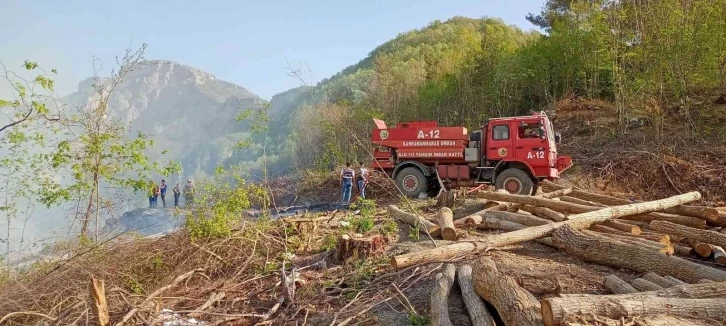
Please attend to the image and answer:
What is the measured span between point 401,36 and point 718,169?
41.1m

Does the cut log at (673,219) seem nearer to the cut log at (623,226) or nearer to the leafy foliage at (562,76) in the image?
the cut log at (623,226)

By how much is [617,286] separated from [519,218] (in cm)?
301

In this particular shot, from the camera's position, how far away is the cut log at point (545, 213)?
7.28 m

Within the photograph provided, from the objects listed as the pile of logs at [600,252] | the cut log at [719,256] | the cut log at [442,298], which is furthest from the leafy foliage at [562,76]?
the cut log at [719,256]

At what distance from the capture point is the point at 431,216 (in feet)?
28.2

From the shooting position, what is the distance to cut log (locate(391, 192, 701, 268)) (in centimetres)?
524

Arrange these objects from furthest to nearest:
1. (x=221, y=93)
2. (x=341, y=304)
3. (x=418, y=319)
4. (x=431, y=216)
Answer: (x=221, y=93) < (x=431, y=216) < (x=341, y=304) < (x=418, y=319)

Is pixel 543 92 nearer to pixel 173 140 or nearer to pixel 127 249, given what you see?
pixel 127 249

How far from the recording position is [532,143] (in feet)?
36.5

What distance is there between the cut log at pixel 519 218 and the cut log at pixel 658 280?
1900mm

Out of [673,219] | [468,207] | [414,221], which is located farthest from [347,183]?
[673,219]

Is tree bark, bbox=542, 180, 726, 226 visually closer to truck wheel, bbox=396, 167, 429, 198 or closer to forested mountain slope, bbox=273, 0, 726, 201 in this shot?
truck wheel, bbox=396, 167, 429, 198

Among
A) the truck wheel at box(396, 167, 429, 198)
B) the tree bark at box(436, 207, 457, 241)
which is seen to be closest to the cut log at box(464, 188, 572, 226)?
the tree bark at box(436, 207, 457, 241)

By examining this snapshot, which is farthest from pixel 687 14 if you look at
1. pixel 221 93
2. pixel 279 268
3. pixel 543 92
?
pixel 221 93
